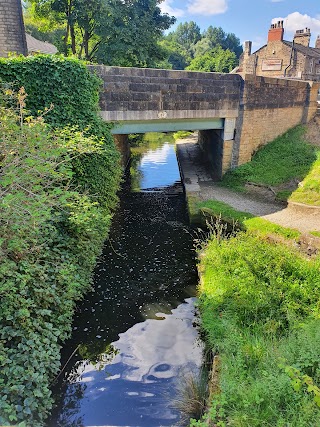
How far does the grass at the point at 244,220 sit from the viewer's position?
312 inches

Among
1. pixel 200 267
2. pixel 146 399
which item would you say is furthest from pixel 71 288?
pixel 200 267

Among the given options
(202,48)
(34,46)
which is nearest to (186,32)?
(202,48)

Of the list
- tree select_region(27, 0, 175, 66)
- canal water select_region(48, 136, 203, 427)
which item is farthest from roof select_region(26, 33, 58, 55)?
canal water select_region(48, 136, 203, 427)

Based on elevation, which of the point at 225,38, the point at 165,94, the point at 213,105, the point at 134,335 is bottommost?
the point at 134,335

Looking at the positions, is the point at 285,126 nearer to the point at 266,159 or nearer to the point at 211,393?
the point at 266,159

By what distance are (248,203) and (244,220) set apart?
2093 mm

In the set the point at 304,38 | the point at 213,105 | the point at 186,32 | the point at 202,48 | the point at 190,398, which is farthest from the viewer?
the point at 186,32

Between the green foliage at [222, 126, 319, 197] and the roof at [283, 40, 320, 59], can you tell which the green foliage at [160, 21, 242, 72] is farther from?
the green foliage at [222, 126, 319, 197]

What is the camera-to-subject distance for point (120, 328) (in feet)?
19.2

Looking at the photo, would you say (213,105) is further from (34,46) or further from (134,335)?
(34,46)

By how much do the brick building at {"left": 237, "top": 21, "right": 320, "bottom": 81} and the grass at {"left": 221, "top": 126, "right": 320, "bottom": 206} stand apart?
15896 mm

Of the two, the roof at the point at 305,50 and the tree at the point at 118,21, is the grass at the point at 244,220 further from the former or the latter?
the roof at the point at 305,50

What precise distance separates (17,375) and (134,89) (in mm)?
8314

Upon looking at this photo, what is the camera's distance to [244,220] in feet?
27.6
